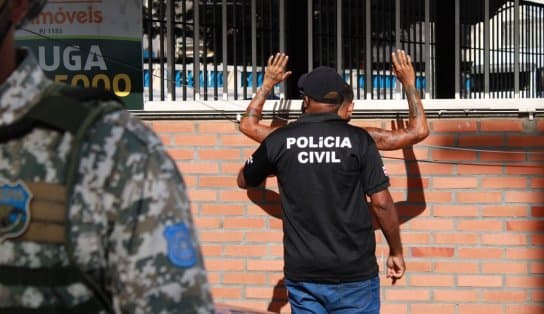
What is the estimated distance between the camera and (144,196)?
55.7 inches

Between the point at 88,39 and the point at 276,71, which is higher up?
the point at 88,39

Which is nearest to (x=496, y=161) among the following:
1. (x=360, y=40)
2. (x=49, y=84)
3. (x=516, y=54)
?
(x=516, y=54)

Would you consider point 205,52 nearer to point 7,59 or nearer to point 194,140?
point 194,140

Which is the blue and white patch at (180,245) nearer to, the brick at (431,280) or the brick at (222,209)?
the brick at (222,209)

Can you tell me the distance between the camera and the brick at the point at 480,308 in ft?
17.6

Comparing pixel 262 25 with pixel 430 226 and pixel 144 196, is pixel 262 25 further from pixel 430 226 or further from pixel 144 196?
pixel 144 196

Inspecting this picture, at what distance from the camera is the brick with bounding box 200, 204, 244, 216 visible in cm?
539

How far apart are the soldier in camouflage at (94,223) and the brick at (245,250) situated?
3.93 m

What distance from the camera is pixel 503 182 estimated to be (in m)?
5.29

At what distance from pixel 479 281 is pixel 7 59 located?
4227mm

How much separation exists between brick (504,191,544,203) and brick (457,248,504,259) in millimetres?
297

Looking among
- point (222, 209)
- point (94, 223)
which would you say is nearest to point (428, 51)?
point (222, 209)

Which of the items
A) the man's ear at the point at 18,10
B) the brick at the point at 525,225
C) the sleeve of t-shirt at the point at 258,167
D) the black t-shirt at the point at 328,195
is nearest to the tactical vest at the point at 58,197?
the man's ear at the point at 18,10

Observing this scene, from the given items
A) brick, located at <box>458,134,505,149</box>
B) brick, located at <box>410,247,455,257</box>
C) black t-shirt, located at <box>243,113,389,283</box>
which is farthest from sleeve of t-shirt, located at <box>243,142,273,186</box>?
brick, located at <box>458,134,505,149</box>
